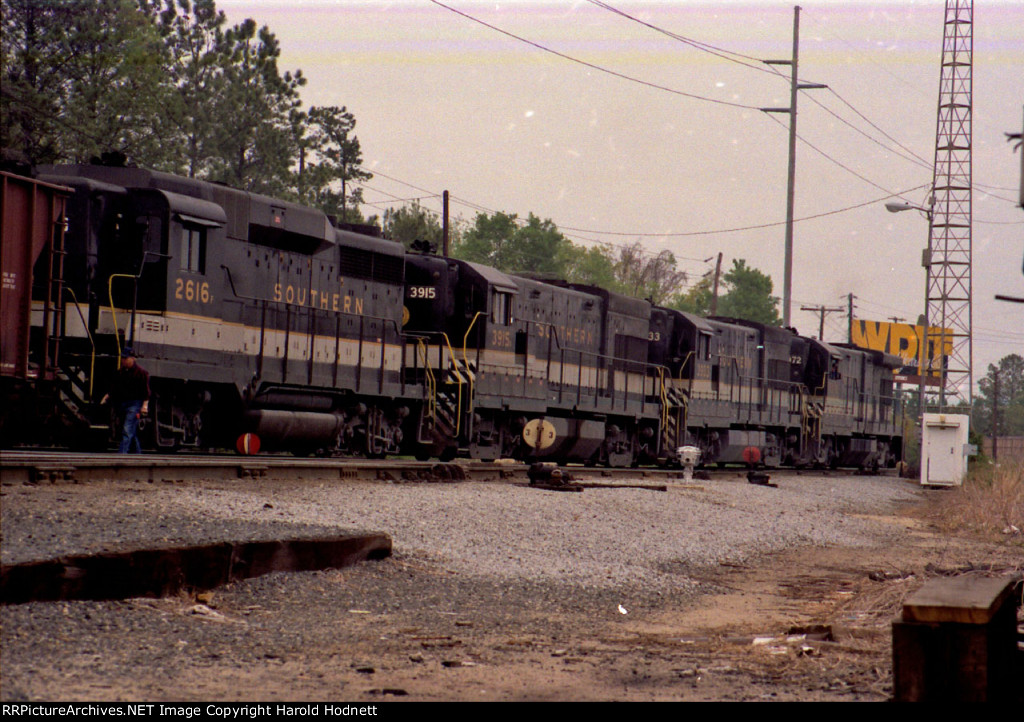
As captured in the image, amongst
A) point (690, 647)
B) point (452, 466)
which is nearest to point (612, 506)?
point (452, 466)

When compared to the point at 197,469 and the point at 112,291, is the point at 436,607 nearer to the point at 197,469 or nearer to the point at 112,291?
the point at 197,469

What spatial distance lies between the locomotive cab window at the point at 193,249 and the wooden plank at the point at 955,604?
35.6 feet

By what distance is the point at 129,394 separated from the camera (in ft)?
42.3

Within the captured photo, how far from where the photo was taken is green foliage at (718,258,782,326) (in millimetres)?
97000

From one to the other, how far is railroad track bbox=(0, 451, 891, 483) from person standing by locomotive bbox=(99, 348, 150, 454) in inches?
26.5

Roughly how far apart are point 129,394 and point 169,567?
6132 millimetres

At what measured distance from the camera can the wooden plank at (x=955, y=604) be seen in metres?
5.02

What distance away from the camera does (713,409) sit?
2828 centimetres

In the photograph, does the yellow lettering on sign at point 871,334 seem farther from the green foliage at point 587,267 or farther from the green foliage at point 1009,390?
the green foliage at point 1009,390

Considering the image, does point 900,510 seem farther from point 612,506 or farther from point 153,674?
point 153,674

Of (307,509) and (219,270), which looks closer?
(307,509)

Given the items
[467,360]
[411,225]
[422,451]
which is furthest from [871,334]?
[422,451]

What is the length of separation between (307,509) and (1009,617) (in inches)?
255

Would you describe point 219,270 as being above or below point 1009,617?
above
